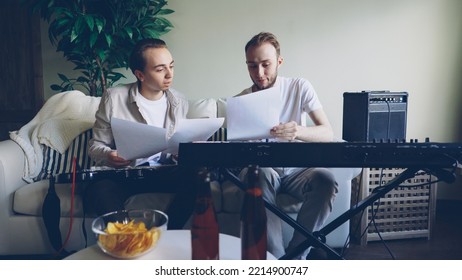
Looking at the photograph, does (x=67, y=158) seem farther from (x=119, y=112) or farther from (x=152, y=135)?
(x=152, y=135)

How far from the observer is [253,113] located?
1101mm

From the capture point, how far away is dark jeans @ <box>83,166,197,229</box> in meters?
1.32

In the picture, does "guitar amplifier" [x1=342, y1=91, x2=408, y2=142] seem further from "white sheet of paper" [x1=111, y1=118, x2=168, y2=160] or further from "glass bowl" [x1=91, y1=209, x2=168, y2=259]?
"glass bowl" [x1=91, y1=209, x2=168, y2=259]

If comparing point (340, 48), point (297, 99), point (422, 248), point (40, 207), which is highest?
point (340, 48)

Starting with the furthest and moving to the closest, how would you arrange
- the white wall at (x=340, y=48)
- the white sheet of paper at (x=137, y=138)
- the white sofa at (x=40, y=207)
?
1. the white wall at (x=340, y=48)
2. the white sofa at (x=40, y=207)
3. the white sheet of paper at (x=137, y=138)

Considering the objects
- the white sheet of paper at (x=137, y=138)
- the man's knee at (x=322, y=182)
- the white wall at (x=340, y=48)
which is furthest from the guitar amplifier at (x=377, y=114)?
the white sheet of paper at (x=137, y=138)

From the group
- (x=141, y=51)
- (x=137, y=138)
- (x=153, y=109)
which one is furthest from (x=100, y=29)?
(x=137, y=138)

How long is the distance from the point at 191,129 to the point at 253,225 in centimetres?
44

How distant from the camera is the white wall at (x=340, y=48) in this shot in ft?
6.94

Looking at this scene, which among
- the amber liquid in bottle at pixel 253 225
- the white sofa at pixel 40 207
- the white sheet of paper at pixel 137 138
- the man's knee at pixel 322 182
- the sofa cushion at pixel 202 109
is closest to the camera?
the amber liquid in bottle at pixel 253 225

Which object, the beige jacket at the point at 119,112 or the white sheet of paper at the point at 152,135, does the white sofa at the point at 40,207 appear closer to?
the beige jacket at the point at 119,112

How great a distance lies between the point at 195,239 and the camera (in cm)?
75

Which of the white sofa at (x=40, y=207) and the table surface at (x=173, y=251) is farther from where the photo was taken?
the white sofa at (x=40, y=207)

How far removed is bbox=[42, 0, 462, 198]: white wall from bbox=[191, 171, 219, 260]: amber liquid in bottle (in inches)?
60.5
